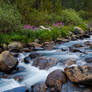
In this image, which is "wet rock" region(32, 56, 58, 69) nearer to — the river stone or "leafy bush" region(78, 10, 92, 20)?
the river stone

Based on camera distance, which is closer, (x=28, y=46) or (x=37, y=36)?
(x=28, y=46)

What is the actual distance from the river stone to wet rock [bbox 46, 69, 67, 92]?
23 cm

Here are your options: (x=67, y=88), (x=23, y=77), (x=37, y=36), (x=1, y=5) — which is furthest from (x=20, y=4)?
(x=67, y=88)

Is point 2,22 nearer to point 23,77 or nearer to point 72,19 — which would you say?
point 23,77

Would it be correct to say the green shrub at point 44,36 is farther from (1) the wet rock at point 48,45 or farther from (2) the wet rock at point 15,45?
(2) the wet rock at point 15,45

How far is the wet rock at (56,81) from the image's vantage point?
5.30 m

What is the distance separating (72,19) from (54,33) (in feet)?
34.0

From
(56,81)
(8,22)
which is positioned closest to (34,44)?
(8,22)

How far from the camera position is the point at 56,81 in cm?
546

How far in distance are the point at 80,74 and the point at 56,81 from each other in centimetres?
84

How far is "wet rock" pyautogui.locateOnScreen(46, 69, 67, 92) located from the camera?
5.30 metres

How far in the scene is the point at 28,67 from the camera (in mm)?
7629

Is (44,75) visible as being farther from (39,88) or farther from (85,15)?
(85,15)

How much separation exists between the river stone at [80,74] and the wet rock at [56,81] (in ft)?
0.74
